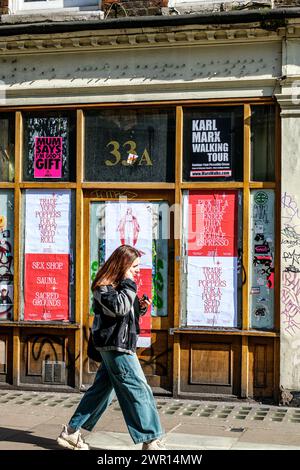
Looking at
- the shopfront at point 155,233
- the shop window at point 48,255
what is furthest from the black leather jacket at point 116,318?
the shop window at point 48,255

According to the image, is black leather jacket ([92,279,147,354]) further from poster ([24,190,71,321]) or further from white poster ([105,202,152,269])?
poster ([24,190,71,321])

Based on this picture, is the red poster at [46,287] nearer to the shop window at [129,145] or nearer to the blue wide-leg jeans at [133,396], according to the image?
the shop window at [129,145]

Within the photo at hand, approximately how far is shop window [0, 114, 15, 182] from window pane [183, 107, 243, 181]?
227cm

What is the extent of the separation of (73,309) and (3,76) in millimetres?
3106

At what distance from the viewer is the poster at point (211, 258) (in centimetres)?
983

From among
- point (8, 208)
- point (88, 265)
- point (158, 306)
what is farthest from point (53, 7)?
point (158, 306)

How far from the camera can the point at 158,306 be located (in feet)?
33.1

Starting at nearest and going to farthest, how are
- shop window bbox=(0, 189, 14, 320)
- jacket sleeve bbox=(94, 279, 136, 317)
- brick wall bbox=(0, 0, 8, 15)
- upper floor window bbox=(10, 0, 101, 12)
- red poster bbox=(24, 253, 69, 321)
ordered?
jacket sleeve bbox=(94, 279, 136, 317) → red poster bbox=(24, 253, 69, 321) → shop window bbox=(0, 189, 14, 320) → upper floor window bbox=(10, 0, 101, 12) → brick wall bbox=(0, 0, 8, 15)

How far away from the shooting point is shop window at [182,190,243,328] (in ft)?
32.2

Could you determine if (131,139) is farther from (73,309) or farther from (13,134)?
(73,309)

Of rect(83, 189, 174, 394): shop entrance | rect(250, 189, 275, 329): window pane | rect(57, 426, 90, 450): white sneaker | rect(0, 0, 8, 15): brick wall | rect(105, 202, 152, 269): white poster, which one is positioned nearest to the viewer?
rect(57, 426, 90, 450): white sneaker

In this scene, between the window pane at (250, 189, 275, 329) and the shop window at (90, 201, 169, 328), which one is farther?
the shop window at (90, 201, 169, 328)

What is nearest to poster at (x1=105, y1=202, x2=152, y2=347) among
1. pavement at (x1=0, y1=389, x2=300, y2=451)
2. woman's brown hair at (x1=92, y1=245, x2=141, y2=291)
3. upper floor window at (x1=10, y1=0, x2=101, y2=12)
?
pavement at (x1=0, y1=389, x2=300, y2=451)
